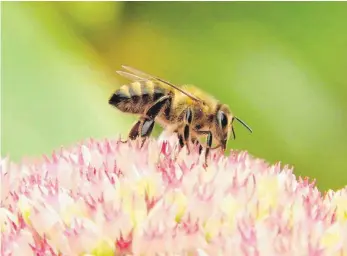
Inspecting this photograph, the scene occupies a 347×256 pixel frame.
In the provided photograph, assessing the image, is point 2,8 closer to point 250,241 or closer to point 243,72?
point 243,72

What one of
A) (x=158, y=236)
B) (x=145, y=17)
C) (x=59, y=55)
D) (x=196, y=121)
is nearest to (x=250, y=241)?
(x=158, y=236)

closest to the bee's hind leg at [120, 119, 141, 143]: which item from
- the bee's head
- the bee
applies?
the bee

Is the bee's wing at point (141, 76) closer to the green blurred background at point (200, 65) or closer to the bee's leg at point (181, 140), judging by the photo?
the bee's leg at point (181, 140)

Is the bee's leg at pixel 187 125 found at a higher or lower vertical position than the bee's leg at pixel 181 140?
higher

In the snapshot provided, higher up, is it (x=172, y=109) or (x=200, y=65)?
(x=200, y=65)

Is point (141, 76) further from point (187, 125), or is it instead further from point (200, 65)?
point (200, 65)

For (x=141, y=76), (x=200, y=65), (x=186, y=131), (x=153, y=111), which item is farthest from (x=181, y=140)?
(x=200, y=65)

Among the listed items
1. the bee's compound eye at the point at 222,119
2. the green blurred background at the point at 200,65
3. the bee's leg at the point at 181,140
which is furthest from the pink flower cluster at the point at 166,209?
the green blurred background at the point at 200,65
